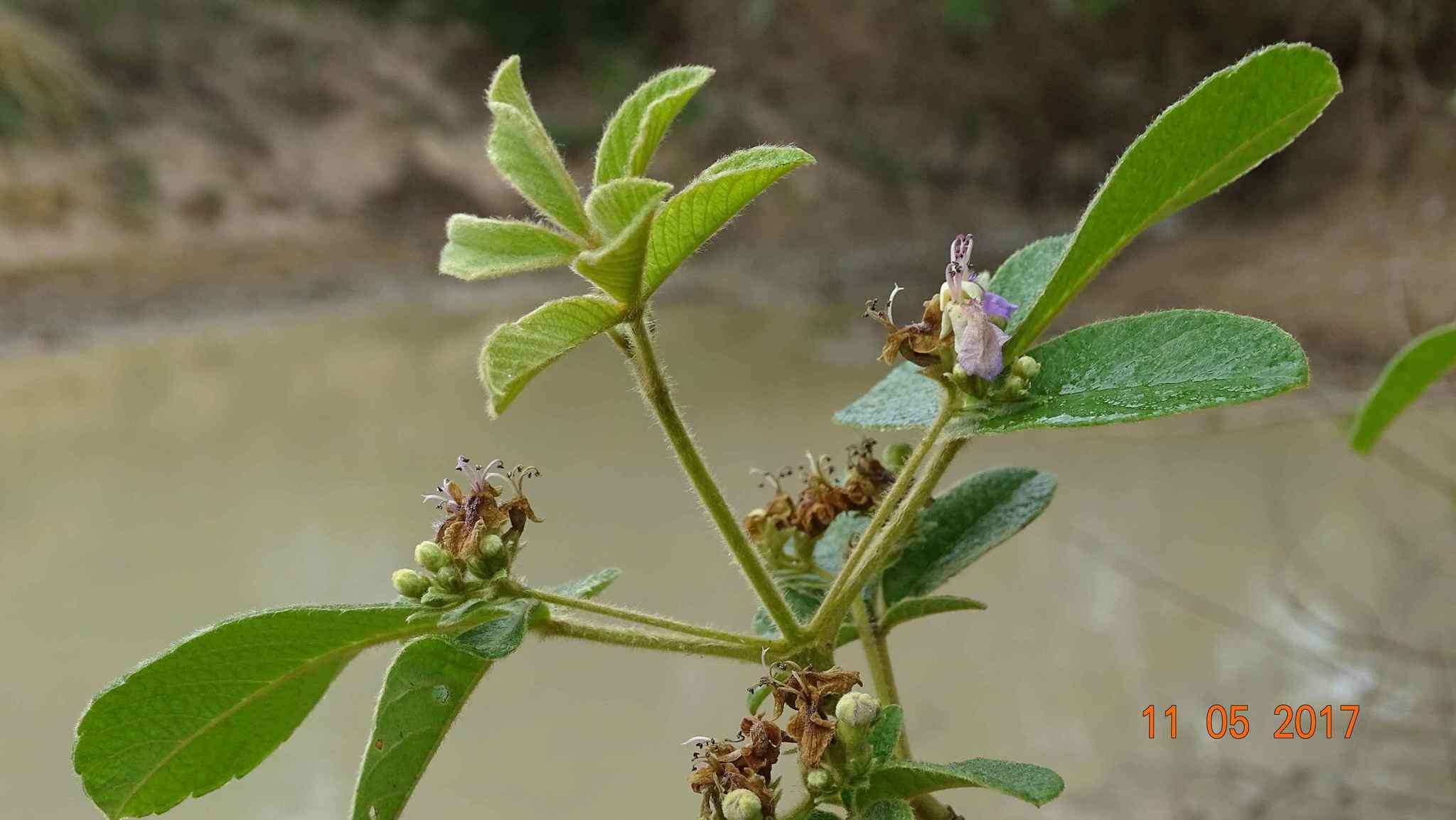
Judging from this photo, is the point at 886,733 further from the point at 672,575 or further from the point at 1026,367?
the point at 672,575

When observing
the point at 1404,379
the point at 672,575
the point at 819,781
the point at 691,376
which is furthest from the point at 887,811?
the point at 691,376

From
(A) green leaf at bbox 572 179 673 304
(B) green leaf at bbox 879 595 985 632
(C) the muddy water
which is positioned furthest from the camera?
(C) the muddy water

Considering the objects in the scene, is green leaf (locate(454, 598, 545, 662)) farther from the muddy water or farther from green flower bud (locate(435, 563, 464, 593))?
the muddy water

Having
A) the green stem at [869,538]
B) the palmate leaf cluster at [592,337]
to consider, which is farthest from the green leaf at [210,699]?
the green stem at [869,538]

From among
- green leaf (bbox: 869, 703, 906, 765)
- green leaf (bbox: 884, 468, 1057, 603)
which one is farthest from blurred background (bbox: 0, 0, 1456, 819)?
green leaf (bbox: 869, 703, 906, 765)

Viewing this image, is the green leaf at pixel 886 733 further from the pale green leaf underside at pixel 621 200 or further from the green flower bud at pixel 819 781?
the pale green leaf underside at pixel 621 200

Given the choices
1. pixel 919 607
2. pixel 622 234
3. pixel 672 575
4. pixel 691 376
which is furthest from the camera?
pixel 691 376
